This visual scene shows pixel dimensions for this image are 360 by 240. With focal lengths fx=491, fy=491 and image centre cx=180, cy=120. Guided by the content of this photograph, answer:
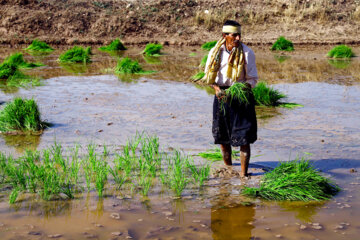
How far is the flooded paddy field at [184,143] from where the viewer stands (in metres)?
3.70

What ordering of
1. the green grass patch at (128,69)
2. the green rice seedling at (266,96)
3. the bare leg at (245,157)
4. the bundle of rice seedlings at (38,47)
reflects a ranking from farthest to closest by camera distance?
1. the bundle of rice seedlings at (38,47)
2. the green grass patch at (128,69)
3. the green rice seedling at (266,96)
4. the bare leg at (245,157)

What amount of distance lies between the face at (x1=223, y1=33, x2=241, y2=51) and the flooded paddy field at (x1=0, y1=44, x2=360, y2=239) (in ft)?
4.19

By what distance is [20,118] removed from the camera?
6.39 meters

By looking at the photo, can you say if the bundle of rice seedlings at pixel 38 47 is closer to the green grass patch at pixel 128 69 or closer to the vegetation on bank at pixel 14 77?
the vegetation on bank at pixel 14 77

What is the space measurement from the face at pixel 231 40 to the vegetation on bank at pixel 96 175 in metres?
1.13

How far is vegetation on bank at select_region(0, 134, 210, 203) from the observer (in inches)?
167

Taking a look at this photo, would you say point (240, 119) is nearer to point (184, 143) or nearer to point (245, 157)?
point (245, 157)

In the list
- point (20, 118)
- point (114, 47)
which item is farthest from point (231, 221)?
point (114, 47)

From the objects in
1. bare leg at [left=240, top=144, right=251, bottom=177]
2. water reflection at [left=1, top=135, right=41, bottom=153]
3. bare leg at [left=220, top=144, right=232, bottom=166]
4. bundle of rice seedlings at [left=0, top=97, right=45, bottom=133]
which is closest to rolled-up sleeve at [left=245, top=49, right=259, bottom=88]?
bare leg at [left=240, top=144, right=251, bottom=177]

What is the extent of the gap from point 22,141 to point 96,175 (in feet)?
6.25

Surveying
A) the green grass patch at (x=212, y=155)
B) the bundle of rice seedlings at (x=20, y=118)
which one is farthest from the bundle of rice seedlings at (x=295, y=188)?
the bundle of rice seedlings at (x=20, y=118)

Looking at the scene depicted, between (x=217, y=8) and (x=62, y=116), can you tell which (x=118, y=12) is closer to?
(x=217, y=8)

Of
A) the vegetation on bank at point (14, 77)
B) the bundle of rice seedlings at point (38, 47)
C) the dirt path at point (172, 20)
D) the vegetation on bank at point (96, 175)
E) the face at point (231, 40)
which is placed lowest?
the vegetation on bank at point (96, 175)

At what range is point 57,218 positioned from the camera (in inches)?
150
